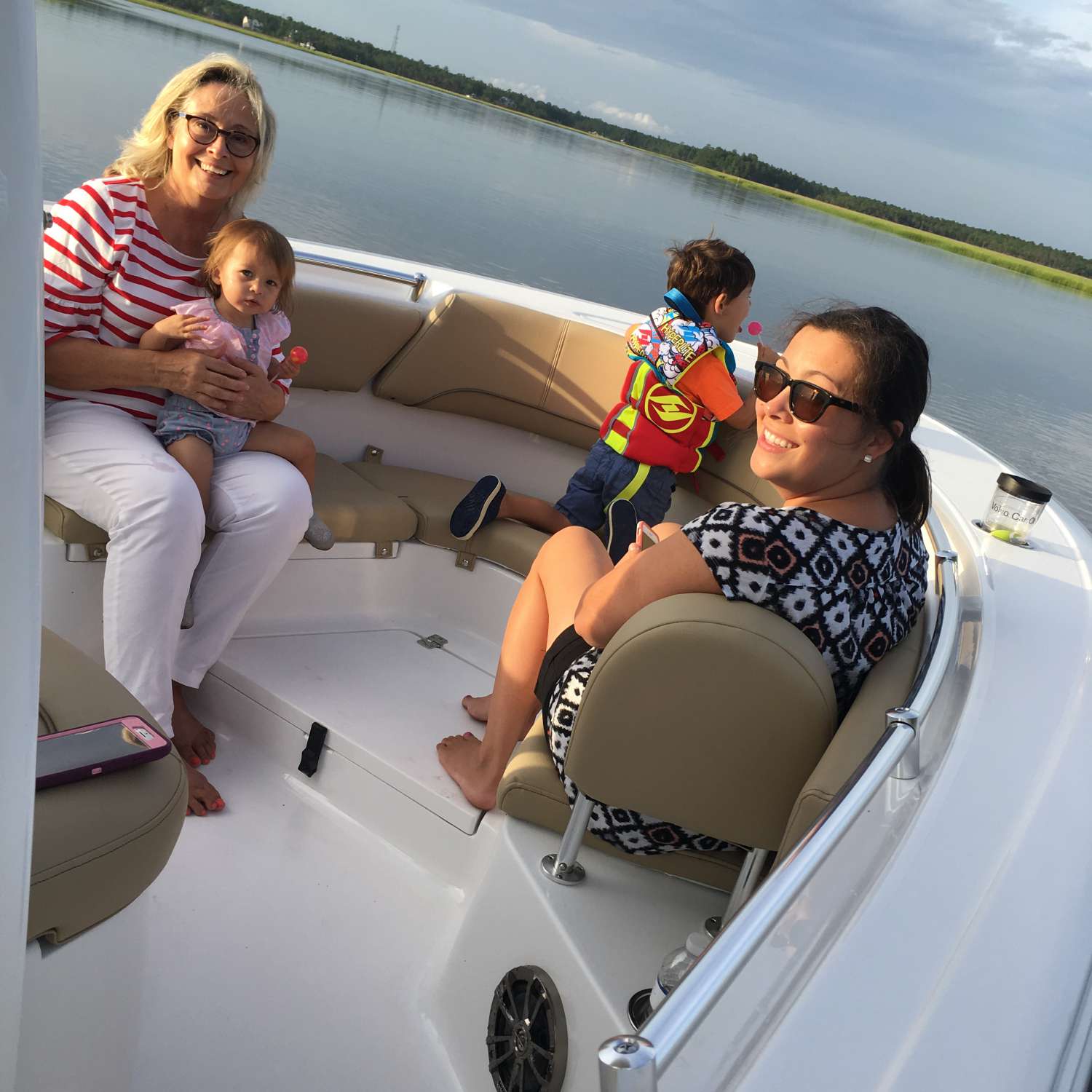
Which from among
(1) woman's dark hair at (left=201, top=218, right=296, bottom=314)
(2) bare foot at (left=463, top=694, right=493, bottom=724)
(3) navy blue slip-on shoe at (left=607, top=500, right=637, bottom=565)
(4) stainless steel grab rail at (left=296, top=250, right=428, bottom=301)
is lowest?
(2) bare foot at (left=463, top=694, right=493, bottom=724)

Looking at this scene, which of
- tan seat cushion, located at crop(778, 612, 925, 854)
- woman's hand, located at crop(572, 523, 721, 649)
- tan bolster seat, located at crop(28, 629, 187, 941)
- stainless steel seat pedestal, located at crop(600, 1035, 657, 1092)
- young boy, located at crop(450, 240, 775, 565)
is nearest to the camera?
stainless steel seat pedestal, located at crop(600, 1035, 657, 1092)

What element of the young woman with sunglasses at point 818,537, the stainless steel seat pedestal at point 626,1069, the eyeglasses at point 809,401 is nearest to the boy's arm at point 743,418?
the young woman with sunglasses at point 818,537

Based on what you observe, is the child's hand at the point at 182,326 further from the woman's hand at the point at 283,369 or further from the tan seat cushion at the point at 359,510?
the tan seat cushion at the point at 359,510

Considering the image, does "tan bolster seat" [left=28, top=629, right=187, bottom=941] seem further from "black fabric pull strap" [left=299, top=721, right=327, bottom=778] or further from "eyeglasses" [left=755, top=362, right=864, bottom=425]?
"eyeglasses" [left=755, top=362, right=864, bottom=425]

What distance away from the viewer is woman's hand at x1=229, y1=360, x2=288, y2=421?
6.82 feet

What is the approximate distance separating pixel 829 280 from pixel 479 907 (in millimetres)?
11475

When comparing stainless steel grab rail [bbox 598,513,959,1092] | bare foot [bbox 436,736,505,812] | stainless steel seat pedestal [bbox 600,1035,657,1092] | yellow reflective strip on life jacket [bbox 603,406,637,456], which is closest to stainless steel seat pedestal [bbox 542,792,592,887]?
bare foot [bbox 436,736,505,812]

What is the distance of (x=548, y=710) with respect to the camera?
163cm

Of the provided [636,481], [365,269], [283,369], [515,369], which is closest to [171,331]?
[283,369]

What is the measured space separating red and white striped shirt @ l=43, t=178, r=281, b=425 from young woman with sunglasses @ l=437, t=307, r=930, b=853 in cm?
105

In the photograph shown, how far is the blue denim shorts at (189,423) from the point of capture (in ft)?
6.66

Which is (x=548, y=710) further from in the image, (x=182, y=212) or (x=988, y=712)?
(x=182, y=212)

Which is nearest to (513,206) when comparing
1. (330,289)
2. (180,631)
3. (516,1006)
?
(330,289)

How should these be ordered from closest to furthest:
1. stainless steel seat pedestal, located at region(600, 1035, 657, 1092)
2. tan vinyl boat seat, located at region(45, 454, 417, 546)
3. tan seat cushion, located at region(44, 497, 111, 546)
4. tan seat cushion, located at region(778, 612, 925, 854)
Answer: stainless steel seat pedestal, located at region(600, 1035, 657, 1092), tan seat cushion, located at region(778, 612, 925, 854), tan seat cushion, located at region(44, 497, 111, 546), tan vinyl boat seat, located at region(45, 454, 417, 546)
